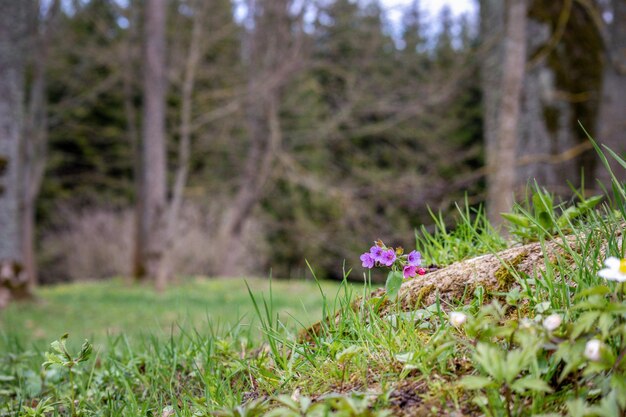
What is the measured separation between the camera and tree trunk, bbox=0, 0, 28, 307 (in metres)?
8.04

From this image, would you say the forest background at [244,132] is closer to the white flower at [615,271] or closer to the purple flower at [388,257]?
the purple flower at [388,257]

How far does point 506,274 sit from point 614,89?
452 cm

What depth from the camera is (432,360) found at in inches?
56.0

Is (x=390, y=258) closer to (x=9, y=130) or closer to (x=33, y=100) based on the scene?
(x=9, y=130)

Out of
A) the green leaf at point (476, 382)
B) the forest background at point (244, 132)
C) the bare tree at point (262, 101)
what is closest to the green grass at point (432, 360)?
the green leaf at point (476, 382)

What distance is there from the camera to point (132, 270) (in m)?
12.6

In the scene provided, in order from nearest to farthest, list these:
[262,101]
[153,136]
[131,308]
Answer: [131,308] < [153,136] < [262,101]

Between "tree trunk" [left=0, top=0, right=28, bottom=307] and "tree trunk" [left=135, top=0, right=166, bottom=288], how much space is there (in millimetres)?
3473

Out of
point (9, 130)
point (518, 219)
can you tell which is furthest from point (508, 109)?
point (9, 130)

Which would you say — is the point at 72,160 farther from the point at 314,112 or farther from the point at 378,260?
the point at 378,260

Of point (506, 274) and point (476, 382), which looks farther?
point (506, 274)

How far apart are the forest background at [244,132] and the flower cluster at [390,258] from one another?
4674 mm

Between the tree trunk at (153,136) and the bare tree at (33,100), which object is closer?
the tree trunk at (153,136)

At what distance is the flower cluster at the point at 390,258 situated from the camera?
1.70 meters
